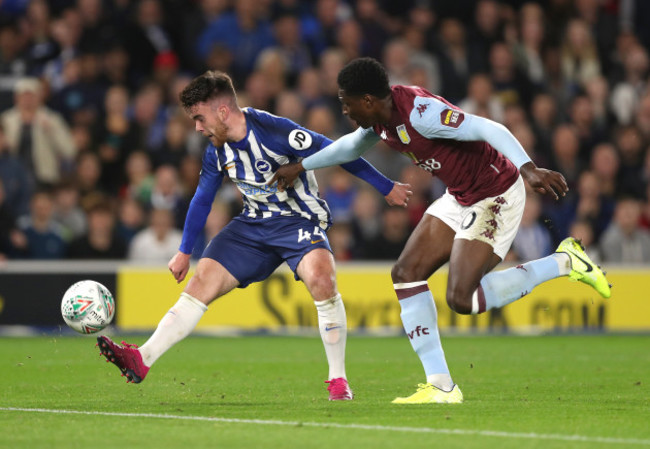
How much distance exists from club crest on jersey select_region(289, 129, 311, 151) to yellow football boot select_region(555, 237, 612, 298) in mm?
1794

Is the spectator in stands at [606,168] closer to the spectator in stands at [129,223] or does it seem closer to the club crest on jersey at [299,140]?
the spectator in stands at [129,223]

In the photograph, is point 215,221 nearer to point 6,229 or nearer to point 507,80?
point 6,229

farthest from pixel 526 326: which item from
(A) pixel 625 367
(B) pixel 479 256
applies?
(B) pixel 479 256

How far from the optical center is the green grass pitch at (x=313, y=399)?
5.93m

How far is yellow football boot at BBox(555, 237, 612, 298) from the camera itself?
7750mm

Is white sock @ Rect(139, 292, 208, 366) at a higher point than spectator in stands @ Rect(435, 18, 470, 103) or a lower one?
lower

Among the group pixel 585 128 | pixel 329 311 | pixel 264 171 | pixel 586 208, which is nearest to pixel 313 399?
Answer: pixel 329 311

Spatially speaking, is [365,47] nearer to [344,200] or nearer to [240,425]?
[344,200]

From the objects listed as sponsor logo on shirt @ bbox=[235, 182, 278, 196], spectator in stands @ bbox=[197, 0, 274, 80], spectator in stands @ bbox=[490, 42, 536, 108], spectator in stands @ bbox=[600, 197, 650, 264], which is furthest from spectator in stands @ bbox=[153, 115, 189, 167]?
sponsor logo on shirt @ bbox=[235, 182, 278, 196]

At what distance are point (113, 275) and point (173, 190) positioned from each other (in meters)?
1.25

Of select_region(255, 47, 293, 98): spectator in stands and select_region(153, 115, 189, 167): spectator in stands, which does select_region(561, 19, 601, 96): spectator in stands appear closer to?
select_region(255, 47, 293, 98): spectator in stands

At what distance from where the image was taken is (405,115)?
7.23 metres

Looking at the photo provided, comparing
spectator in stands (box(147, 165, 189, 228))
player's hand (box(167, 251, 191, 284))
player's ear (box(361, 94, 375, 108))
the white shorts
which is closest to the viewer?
player's ear (box(361, 94, 375, 108))

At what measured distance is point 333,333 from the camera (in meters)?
7.69
